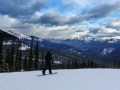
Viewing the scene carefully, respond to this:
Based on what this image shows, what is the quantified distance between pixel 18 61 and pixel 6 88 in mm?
74236

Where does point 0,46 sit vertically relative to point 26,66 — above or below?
above

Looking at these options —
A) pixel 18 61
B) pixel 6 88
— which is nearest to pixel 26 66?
pixel 18 61

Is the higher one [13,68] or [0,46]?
[0,46]

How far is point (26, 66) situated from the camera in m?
95.3

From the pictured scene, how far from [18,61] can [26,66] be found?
13.7 ft

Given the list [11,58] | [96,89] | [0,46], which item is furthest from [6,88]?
[11,58]

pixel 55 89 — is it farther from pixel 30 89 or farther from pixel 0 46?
pixel 0 46

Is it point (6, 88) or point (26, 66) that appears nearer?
point (6, 88)

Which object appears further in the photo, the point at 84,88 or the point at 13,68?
the point at 13,68

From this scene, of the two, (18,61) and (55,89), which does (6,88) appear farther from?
(18,61)

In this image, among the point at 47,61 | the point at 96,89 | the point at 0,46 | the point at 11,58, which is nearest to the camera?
the point at 96,89

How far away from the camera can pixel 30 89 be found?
17.8 m

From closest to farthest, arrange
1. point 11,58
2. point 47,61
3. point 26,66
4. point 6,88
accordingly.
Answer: point 6,88, point 47,61, point 11,58, point 26,66

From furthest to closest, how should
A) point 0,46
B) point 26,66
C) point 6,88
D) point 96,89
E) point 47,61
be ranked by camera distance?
1. point 26,66
2. point 0,46
3. point 47,61
4. point 6,88
5. point 96,89
